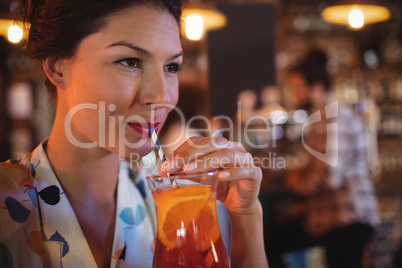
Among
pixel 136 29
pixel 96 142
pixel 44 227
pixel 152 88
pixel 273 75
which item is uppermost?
pixel 273 75

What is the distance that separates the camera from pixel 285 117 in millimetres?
5508

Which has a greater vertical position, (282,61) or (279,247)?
(282,61)

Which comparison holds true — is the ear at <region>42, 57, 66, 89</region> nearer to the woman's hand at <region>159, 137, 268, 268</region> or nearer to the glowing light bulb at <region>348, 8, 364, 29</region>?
the woman's hand at <region>159, 137, 268, 268</region>

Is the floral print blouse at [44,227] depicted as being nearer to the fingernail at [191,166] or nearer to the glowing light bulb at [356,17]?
the fingernail at [191,166]

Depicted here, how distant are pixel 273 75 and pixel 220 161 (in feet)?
16.3

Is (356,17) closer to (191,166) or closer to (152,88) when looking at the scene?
(152,88)

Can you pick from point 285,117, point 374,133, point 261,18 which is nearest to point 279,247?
point 285,117

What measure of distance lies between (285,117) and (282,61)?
861 millimetres

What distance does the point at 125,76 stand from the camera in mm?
1132

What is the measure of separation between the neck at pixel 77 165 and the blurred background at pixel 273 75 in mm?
3971

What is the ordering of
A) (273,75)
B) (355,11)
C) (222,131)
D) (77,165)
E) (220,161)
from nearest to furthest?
(220,161) → (77,165) → (355,11) → (222,131) → (273,75)

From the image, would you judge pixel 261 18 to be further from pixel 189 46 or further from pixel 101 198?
pixel 101 198

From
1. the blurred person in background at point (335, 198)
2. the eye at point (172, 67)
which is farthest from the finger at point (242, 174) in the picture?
the blurred person in background at point (335, 198)

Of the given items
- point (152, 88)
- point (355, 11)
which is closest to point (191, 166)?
point (152, 88)
